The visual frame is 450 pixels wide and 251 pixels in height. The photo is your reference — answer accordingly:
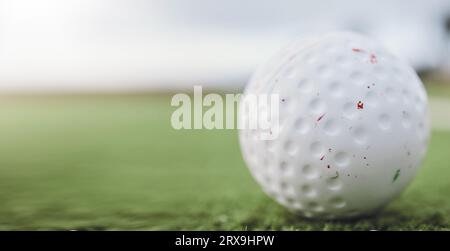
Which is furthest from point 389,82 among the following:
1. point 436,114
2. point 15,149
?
point 436,114

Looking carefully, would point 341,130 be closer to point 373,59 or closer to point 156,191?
point 373,59

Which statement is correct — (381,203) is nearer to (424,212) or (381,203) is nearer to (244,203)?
(424,212)

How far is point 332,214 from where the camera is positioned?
2.49 meters

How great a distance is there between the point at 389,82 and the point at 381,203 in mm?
634

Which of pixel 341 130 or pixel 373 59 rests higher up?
pixel 373 59

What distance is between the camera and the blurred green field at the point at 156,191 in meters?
2.64

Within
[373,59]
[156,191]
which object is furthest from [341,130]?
[156,191]

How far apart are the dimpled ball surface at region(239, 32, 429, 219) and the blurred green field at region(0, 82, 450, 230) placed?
0.21 m

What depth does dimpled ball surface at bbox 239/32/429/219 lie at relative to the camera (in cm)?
227

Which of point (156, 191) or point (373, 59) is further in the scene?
point (156, 191)

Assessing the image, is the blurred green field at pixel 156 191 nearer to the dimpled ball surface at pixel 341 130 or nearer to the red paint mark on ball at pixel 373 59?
the dimpled ball surface at pixel 341 130

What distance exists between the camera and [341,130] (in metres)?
2.26

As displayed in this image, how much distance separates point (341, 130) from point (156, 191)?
181 cm

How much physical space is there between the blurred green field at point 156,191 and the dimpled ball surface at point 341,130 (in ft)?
0.69
